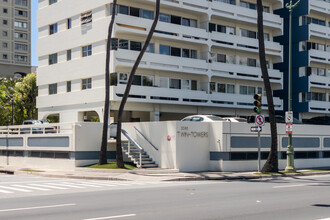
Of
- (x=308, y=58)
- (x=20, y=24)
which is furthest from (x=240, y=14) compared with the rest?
(x=20, y=24)

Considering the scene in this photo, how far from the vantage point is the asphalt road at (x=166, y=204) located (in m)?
12.3

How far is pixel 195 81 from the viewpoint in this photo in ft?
161

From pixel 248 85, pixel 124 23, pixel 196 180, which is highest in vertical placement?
pixel 124 23

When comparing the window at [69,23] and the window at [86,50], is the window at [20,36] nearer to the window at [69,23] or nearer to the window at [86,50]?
the window at [69,23]

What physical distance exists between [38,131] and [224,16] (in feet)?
72.7

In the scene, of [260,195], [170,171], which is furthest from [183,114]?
[260,195]

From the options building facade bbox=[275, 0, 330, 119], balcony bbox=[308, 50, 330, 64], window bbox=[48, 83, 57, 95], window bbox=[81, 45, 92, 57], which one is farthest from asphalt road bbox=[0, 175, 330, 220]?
balcony bbox=[308, 50, 330, 64]

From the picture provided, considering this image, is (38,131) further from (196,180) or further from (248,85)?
(248,85)

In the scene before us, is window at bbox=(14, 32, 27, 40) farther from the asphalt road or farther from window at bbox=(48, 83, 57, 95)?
the asphalt road

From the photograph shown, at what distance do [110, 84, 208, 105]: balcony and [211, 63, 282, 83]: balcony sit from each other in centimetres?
315

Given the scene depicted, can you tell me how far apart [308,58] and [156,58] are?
18772 mm

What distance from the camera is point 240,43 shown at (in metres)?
51.1

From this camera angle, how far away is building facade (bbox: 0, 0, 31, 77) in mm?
99000

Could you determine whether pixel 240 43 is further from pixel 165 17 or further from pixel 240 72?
pixel 165 17
